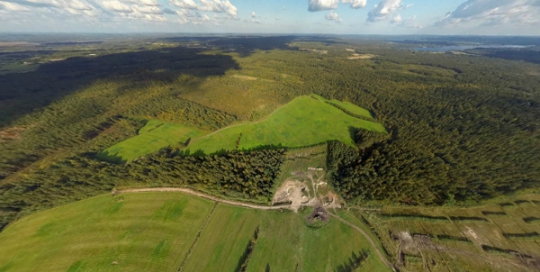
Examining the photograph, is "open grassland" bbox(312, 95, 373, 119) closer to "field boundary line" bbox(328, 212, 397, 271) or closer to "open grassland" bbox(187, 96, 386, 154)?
"open grassland" bbox(187, 96, 386, 154)

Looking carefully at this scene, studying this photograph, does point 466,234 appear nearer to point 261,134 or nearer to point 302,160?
point 302,160

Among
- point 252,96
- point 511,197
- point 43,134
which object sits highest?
point 252,96

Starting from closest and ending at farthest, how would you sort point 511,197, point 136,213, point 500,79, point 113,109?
point 136,213 → point 511,197 → point 113,109 → point 500,79

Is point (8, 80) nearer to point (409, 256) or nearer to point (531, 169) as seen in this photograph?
point (409, 256)

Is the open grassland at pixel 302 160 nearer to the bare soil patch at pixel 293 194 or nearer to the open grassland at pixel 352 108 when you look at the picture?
the bare soil patch at pixel 293 194

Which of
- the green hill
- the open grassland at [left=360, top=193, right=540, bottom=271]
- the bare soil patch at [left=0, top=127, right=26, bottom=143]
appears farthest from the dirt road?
the bare soil patch at [left=0, top=127, right=26, bottom=143]

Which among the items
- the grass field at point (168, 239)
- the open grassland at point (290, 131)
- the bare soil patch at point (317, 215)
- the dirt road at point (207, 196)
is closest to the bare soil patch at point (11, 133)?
the grass field at point (168, 239)

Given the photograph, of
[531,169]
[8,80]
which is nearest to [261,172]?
[531,169]

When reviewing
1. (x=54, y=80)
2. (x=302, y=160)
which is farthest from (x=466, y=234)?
(x=54, y=80)

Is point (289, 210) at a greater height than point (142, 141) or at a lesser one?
lesser
